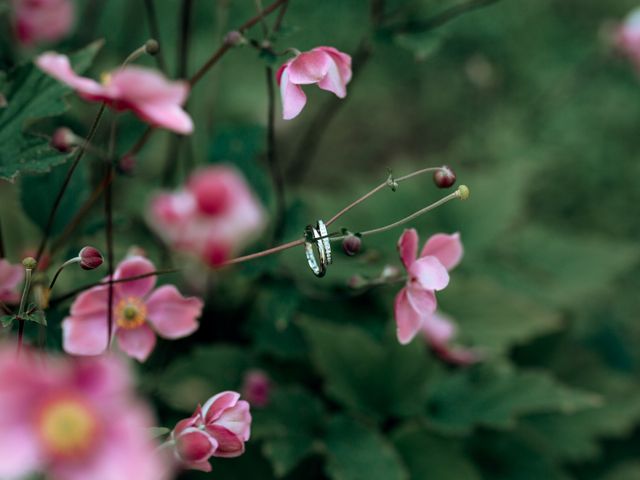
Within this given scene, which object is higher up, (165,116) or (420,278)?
(165,116)

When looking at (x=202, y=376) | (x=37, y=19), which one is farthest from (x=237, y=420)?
(x=37, y=19)

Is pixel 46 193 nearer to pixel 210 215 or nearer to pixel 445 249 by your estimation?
pixel 210 215

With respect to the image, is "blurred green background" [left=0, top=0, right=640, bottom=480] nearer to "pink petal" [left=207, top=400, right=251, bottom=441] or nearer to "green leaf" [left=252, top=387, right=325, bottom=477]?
"green leaf" [left=252, top=387, right=325, bottom=477]

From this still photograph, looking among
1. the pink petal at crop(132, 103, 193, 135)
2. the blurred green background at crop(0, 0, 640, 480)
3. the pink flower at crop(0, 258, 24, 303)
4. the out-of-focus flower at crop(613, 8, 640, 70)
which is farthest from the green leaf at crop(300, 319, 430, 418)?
the out-of-focus flower at crop(613, 8, 640, 70)

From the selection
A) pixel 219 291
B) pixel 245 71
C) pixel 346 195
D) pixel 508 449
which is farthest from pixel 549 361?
pixel 245 71

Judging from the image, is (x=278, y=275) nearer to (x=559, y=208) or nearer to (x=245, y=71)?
(x=245, y=71)

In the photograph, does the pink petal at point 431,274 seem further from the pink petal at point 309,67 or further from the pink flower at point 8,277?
the pink flower at point 8,277

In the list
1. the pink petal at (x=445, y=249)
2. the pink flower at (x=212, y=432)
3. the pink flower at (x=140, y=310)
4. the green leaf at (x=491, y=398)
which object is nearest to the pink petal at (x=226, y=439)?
the pink flower at (x=212, y=432)
